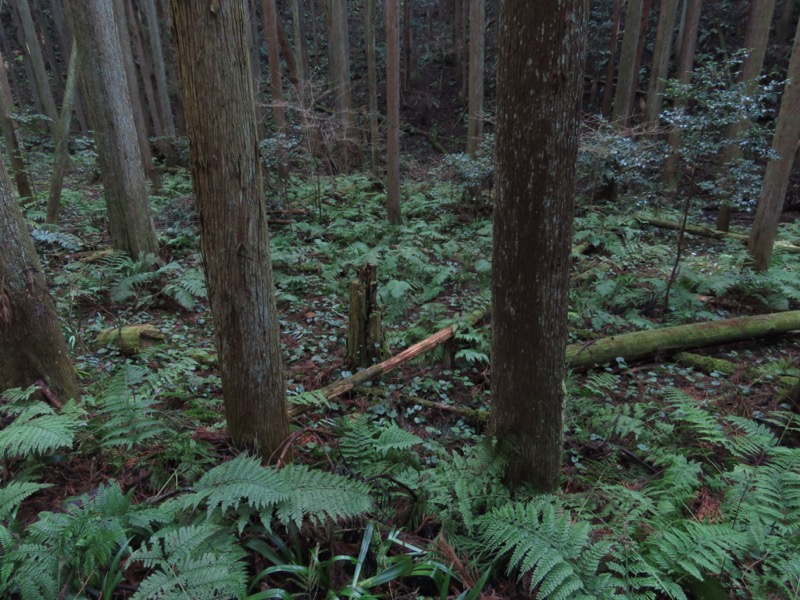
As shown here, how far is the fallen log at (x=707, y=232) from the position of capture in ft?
29.4

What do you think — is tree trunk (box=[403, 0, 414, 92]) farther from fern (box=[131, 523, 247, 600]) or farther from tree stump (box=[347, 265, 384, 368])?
fern (box=[131, 523, 247, 600])

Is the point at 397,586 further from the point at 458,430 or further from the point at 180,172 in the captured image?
the point at 180,172

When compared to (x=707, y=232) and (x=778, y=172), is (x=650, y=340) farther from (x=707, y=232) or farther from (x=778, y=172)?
(x=707, y=232)

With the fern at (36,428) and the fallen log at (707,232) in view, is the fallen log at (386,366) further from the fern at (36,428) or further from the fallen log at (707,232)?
the fallen log at (707,232)

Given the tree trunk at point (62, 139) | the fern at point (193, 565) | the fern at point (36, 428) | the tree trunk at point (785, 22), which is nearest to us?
the fern at point (193, 565)

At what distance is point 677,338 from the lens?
5477 mm

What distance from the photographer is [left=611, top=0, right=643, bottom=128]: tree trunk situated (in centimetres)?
1157

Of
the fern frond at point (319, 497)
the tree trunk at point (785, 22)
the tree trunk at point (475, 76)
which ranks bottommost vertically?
the fern frond at point (319, 497)

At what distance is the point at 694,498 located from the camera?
→ 115 inches

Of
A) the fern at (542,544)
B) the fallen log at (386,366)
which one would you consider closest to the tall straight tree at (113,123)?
the fallen log at (386,366)

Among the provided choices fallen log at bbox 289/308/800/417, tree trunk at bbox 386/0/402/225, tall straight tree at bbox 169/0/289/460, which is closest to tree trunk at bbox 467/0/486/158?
tree trunk at bbox 386/0/402/225

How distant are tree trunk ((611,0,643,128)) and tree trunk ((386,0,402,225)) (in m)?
5.90

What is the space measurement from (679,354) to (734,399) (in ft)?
3.34

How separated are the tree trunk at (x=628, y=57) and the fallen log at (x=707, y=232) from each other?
8.56 feet
